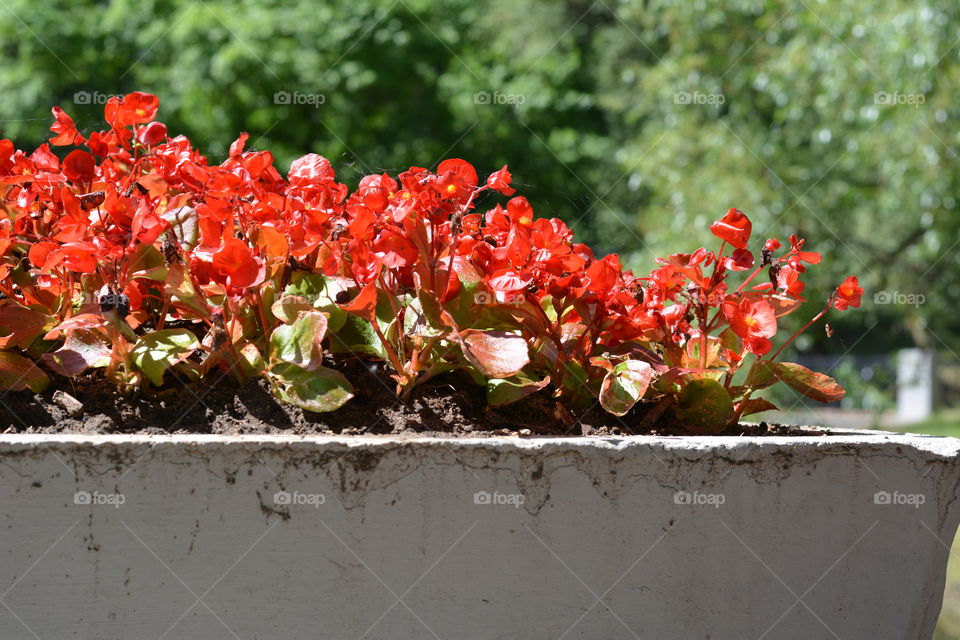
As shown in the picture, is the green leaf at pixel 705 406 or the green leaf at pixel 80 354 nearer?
the green leaf at pixel 80 354

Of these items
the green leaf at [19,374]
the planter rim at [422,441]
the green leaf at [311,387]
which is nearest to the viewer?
the planter rim at [422,441]

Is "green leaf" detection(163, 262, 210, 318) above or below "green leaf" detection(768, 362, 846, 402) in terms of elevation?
Answer: above

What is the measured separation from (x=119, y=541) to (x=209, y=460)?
0.14 metres

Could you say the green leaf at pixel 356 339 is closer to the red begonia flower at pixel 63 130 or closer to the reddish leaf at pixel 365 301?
the reddish leaf at pixel 365 301

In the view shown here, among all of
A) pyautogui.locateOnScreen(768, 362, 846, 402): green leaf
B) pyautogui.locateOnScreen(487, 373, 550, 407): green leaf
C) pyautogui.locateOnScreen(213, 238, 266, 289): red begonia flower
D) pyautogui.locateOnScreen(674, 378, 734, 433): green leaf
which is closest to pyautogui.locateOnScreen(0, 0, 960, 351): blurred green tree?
pyautogui.locateOnScreen(213, 238, 266, 289): red begonia flower

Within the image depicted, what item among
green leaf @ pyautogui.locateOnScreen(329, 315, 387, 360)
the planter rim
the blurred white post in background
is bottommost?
the blurred white post in background

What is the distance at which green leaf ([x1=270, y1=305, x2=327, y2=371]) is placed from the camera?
1134 millimetres

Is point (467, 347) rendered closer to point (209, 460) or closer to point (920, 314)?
point (209, 460)

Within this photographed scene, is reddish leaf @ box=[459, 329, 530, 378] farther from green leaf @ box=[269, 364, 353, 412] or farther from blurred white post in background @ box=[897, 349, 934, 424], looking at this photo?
blurred white post in background @ box=[897, 349, 934, 424]

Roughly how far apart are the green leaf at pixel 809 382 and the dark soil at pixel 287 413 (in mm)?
171

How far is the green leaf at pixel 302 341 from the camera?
1.13 metres

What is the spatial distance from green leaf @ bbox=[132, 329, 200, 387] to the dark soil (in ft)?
0.18

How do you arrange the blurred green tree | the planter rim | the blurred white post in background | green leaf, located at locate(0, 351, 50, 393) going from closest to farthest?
the planter rim < green leaf, located at locate(0, 351, 50, 393) < the blurred green tree < the blurred white post in background

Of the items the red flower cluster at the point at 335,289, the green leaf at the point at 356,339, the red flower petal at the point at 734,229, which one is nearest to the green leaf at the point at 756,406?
the red flower cluster at the point at 335,289
